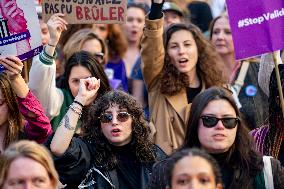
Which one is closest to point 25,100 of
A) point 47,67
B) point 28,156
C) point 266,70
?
point 47,67

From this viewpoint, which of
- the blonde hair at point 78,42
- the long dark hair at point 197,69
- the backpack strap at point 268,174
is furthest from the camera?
the blonde hair at point 78,42

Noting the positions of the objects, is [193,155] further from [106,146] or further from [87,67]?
[87,67]

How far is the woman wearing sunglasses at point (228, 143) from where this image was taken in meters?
6.64

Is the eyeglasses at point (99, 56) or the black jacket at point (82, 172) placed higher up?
the eyeglasses at point (99, 56)

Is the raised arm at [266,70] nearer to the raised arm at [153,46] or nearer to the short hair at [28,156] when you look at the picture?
the raised arm at [153,46]

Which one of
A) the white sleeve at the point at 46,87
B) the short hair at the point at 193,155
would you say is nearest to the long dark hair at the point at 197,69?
the white sleeve at the point at 46,87

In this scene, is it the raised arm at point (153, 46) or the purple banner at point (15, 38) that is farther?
the raised arm at point (153, 46)

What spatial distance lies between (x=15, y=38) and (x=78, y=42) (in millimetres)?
1803

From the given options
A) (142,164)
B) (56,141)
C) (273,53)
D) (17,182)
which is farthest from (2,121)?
(273,53)

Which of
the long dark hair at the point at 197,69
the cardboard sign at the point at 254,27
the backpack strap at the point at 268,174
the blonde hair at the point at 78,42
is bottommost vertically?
the backpack strap at the point at 268,174

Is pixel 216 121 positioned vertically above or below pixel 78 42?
below

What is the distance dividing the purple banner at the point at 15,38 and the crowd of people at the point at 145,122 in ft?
0.77

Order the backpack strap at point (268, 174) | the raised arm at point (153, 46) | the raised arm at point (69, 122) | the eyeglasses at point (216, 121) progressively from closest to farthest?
1. the backpack strap at point (268, 174)
2. the eyeglasses at point (216, 121)
3. the raised arm at point (69, 122)
4. the raised arm at point (153, 46)

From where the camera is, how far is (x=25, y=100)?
7.13 meters
